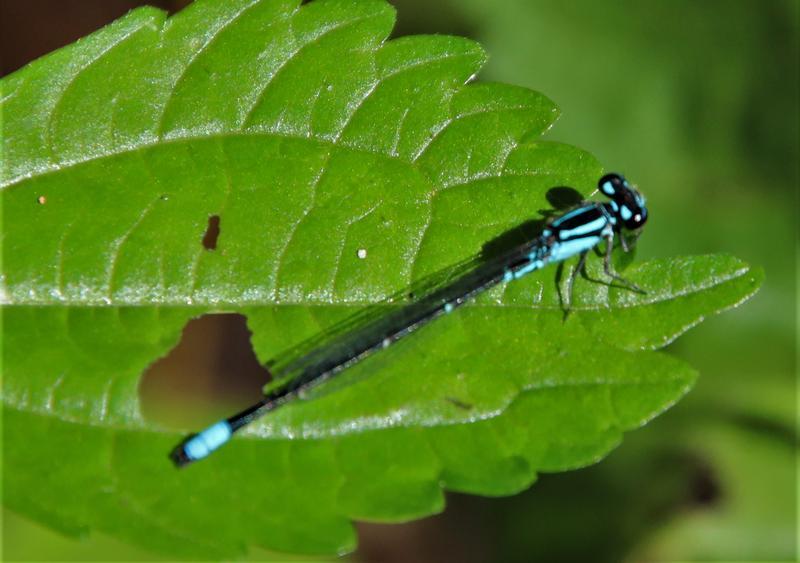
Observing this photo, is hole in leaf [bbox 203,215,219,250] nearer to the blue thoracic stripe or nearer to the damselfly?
the damselfly

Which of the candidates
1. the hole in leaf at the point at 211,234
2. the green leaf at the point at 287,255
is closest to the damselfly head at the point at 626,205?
the green leaf at the point at 287,255

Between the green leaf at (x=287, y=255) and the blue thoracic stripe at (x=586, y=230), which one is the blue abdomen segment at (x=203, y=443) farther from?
the blue thoracic stripe at (x=586, y=230)

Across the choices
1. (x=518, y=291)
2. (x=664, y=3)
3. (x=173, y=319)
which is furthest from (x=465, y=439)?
(x=664, y=3)

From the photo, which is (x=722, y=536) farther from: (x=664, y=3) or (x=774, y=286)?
(x=664, y=3)

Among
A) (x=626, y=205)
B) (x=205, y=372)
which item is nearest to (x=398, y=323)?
(x=626, y=205)

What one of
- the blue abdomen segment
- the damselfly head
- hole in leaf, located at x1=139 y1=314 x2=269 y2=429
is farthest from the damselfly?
hole in leaf, located at x1=139 y1=314 x2=269 y2=429

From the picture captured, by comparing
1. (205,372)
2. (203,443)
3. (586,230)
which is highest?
(586,230)

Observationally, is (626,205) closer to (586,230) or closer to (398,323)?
(586,230)
